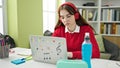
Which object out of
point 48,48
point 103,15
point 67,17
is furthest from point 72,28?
point 103,15

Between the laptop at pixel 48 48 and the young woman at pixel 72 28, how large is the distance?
35cm

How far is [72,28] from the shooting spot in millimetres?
1831

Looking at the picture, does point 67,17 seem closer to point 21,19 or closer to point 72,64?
point 72,64

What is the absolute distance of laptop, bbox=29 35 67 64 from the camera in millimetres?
1311

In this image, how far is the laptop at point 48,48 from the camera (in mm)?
1311

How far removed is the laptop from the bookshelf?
8.37ft

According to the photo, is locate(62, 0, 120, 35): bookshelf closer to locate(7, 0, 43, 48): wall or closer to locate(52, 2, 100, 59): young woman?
locate(7, 0, 43, 48): wall

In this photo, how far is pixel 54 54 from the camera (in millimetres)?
1350

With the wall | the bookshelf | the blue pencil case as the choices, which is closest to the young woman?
the blue pencil case

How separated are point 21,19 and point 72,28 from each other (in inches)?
50.3

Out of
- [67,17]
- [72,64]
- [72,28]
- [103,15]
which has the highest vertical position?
[103,15]

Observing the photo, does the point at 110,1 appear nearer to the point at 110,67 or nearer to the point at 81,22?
the point at 81,22

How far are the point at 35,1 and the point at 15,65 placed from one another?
6.54ft

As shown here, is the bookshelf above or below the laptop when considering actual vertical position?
above
